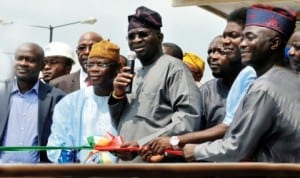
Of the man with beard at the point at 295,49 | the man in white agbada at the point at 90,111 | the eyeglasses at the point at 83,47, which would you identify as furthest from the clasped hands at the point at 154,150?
the eyeglasses at the point at 83,47

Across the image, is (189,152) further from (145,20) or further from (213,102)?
(145,20)

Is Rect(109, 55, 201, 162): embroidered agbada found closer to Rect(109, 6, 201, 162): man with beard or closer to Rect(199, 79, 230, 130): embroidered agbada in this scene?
Rect(109, 6, 201, 162): man with beard

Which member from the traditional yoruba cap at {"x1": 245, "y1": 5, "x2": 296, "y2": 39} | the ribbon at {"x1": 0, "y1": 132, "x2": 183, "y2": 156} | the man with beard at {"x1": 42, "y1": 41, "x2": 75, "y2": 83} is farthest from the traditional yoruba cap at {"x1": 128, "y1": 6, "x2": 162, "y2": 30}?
the man with beard at {"x1": 42, "y1": 41, "x2": 75, "y2": 83}

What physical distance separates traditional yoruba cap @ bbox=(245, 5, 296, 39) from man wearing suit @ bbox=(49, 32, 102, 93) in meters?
2.57

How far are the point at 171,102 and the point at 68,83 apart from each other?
2.16m

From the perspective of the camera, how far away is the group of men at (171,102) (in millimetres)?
4418

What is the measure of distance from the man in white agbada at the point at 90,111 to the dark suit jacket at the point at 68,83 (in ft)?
3.89

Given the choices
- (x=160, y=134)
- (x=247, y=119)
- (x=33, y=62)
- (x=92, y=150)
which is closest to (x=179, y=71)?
(x=160, y=134)

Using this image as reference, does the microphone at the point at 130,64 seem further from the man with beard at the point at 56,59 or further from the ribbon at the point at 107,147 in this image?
the man with beard at the point at 56,59

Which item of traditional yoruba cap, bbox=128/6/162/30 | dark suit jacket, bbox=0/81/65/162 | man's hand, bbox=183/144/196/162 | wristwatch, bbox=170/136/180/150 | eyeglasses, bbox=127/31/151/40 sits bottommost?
dark suit jacket, bbox=0/81/65/162

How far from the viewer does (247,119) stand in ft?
14.4

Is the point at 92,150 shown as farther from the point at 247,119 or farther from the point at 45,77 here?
the point at 45,77

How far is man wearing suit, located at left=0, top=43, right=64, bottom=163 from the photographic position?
6359 millimetres

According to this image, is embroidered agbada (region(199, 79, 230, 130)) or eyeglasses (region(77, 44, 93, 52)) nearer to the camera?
embroidered agbada (region(199, 79, 230, 130))
